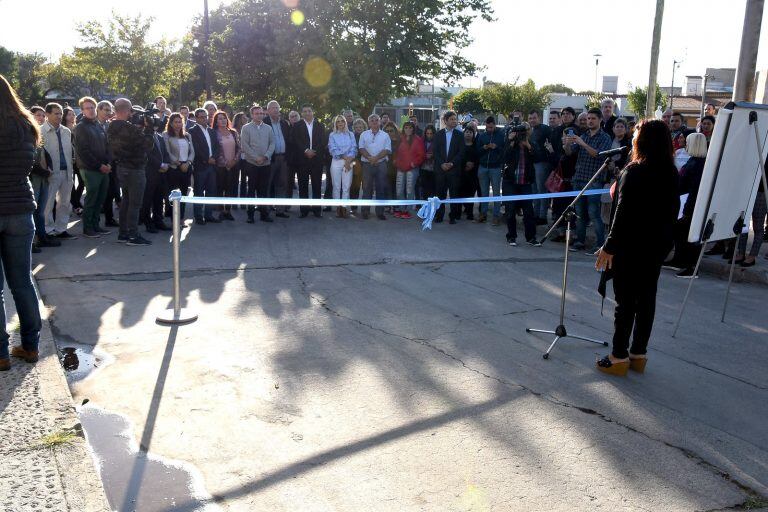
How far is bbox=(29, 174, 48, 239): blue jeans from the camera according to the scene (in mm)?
8781

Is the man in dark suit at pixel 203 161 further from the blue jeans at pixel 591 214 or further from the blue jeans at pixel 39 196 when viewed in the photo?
the blue jeans at pixel 591 214

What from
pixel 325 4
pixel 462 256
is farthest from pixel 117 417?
pixel 325 4

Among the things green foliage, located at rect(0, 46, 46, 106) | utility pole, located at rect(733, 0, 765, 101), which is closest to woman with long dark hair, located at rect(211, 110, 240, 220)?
utility pole, located at rect(733, 0, 765, 101)

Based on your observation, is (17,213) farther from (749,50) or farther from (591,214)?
(749,50)

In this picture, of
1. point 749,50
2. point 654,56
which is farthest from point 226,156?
point 654,56

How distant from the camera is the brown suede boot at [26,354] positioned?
4895mm

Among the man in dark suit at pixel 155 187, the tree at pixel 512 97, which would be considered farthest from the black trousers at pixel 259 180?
the tree at pixel 512 97

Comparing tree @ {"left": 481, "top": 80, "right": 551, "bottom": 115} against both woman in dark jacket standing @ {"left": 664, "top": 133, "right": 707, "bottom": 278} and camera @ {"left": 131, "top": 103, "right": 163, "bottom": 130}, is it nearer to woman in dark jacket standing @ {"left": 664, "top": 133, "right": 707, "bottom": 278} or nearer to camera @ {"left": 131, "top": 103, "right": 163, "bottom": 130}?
woman in dark jacket standing @ {"left": 664, "top": 133, "right": 707, "bottom": 278}

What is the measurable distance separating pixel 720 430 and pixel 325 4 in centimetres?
2108

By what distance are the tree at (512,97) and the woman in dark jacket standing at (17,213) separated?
48934 millimetres

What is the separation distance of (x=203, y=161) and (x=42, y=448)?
843 cm

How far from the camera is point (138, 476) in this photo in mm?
3545

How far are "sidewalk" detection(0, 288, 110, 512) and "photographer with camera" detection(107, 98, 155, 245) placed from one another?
16.7 ft

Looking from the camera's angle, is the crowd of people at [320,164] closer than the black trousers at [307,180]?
Yes
